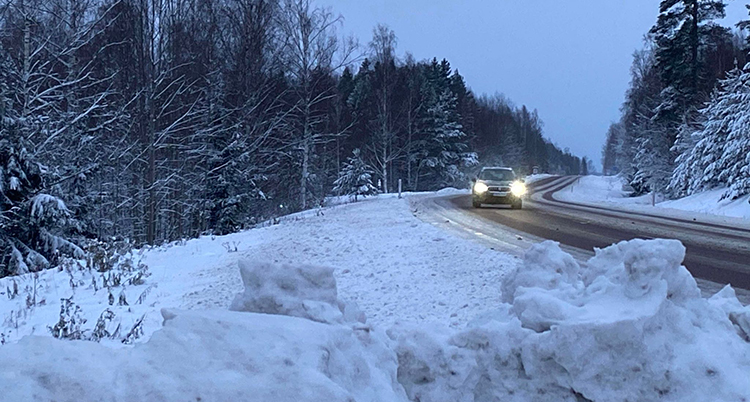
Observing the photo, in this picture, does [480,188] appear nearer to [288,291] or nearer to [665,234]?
[665,234]

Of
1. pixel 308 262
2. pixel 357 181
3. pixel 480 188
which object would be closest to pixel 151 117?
pixel 308 262

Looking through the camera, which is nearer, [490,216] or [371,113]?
[490,216]

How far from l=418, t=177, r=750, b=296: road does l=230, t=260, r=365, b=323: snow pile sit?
6.27 m

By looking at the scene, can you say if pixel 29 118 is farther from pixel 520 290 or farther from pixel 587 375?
pixel 587 375

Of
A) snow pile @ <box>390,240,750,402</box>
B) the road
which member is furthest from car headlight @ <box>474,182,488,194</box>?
snow pile @ <box>390,240,750,402</box>

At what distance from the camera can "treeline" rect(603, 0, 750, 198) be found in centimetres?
2173

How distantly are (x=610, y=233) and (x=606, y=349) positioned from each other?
10.4 meters

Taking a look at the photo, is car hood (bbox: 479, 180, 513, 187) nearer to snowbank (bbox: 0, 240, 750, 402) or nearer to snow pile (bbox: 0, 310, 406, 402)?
snowbank (bbox: 0, 240, 750, 402)

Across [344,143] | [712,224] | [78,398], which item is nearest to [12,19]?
[78,398]

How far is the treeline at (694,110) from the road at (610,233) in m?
Result: 8.58

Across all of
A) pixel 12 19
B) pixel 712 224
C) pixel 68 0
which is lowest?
pixel 712 224

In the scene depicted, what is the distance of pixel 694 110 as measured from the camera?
30344 millimetres

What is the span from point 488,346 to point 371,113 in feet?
122

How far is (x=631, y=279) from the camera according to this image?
12.0ft
